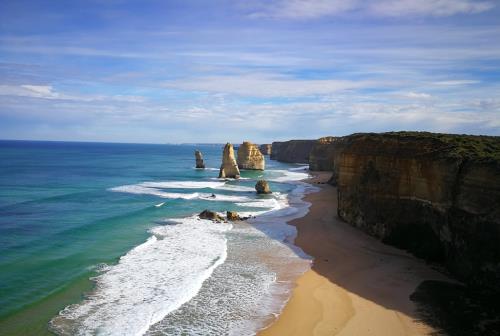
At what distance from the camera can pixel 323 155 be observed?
7806 centimetres

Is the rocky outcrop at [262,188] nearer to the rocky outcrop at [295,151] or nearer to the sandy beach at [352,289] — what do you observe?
the sandy beach at [352,289]

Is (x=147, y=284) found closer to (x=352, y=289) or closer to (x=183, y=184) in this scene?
(x=352, y=289)

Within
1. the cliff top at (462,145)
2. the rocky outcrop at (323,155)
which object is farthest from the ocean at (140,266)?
the rocky outcrop at (323,155)

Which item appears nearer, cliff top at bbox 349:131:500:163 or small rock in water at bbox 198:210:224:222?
cliff top at bbox 349:131:500:163

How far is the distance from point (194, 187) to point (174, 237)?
26359 millimetres

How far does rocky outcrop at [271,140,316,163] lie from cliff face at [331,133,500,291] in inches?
2991

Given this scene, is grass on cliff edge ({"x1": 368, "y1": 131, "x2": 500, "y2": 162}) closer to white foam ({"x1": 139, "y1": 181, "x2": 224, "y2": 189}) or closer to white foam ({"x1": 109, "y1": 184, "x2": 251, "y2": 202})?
white foam ({"x1": 109, "y1": 184, "x2": 251, "y2": 202})

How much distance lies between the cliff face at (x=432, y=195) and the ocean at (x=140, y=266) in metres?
5.45

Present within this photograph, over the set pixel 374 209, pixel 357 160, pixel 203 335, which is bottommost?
pixel 203 335

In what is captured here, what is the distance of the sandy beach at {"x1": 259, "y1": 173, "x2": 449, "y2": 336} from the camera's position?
14.7m

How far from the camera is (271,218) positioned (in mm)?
33906

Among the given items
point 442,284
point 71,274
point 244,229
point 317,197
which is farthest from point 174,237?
point 317,197

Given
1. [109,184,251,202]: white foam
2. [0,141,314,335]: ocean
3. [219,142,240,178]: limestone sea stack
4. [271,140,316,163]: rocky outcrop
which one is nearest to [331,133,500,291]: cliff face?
[0,141,314,335]: ocean

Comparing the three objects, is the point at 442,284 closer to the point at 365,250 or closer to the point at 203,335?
the point at 365,250
